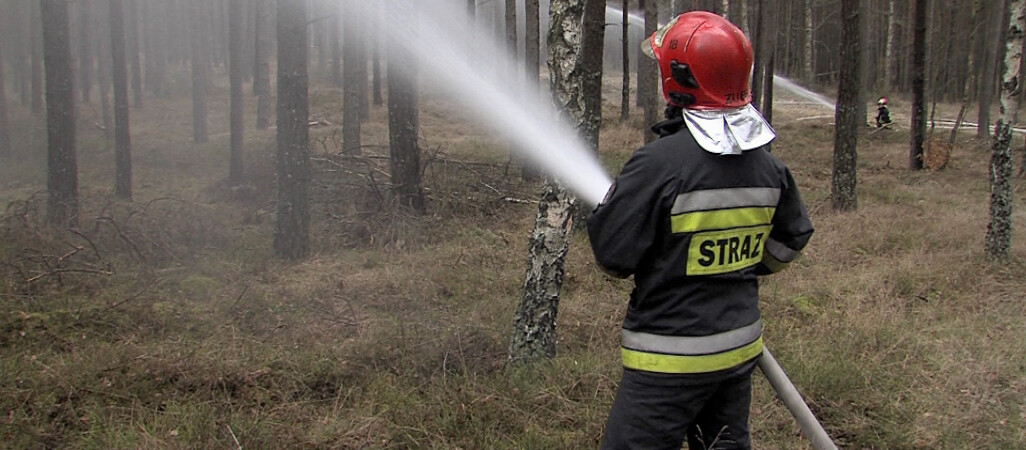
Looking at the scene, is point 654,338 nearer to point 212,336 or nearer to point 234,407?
point 234,407

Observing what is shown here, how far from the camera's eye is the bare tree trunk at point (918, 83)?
44.7ft

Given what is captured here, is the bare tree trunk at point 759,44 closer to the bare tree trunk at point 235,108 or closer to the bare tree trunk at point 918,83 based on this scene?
the bare tree trunk at point 918,83

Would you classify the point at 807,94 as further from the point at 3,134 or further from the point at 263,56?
the point at 3,134

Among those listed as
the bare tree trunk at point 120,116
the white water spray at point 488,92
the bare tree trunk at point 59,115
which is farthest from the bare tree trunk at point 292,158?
the bare tree trunk at point 120,116

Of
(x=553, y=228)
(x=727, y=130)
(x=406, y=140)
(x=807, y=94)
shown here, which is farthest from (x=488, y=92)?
(x=807, y=94)

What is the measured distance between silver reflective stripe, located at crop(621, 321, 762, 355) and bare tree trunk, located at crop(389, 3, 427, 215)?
27.5 feet

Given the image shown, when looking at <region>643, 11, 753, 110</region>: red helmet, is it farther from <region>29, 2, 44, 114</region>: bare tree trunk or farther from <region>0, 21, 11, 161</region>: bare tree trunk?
<region>29, 2, 44, 114</region>: bare tree trunk

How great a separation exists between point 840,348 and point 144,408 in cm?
441

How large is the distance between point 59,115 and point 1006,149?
45.0ft

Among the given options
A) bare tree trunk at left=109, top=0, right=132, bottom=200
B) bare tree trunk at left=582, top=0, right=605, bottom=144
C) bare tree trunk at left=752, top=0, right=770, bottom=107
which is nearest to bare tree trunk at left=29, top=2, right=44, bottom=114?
bare tree trunk at left=109, top=0, right=132, bottom=200

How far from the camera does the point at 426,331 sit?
17.6 ft

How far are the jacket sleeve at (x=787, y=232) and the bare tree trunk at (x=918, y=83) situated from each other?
13.2 metres

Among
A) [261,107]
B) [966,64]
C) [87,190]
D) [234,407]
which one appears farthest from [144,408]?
[966,64]

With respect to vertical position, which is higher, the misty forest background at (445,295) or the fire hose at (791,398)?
the fire hose at (791,398)
